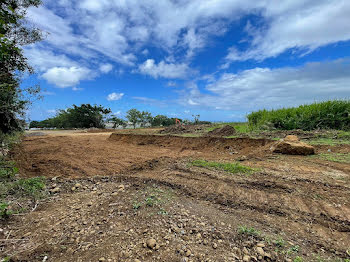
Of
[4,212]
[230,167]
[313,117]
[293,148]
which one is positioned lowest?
[4,212]

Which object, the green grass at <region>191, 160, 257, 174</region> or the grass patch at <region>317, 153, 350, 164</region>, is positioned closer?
the green grass at <region>191, 160, 257, 174</region>

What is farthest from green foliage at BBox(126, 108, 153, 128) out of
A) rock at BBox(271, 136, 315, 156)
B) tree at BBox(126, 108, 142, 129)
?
rock at BBox(271, 136, 315, 156)

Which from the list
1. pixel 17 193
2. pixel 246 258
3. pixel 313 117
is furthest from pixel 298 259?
pixel 313 117

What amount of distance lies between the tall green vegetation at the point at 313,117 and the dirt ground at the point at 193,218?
560 cm

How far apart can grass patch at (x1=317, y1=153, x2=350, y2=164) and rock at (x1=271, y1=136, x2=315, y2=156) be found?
0.29 meters

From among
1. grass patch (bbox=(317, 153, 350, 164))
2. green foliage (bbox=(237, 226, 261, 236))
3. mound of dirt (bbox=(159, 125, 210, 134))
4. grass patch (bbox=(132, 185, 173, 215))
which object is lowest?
green foliage (bbox=(237, 226, 261, 236))

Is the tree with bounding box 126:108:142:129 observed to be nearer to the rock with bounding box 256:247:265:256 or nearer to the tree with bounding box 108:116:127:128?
the tree with bounding box 108:116:127:128

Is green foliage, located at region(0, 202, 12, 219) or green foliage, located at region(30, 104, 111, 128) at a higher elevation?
green foliage, located at region(30, 104, 111, 128)

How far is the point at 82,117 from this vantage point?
2484cm

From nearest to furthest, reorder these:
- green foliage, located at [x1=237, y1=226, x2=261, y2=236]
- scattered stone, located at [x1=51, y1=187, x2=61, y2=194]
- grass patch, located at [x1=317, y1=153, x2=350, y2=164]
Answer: green foliage, located at [x1=237, y1=226, x2=261, y2=236] < scattered stone, located at [x1=51, y1=187, x2=61, y2=194] < grass patch, located at [x1=317, y1=153, x2=350, y2=164]

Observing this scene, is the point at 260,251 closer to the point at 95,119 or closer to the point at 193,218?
the point at 193,218

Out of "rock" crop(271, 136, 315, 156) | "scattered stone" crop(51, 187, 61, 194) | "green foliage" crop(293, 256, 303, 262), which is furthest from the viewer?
"rock" crop(271, 136, 315, 156)

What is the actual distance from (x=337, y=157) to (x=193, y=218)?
14.9ft

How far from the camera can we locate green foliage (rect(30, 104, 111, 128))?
24500 mm
